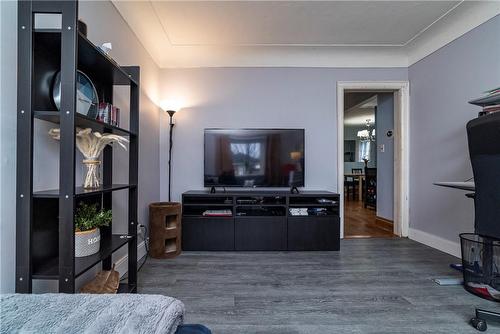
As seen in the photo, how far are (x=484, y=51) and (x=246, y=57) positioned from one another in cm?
242

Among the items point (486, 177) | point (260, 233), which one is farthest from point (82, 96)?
point (486, 177)

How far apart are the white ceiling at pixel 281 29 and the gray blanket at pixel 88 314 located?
220cm

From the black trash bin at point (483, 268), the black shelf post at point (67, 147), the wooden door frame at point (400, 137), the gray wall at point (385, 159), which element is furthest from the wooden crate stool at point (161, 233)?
the gray wall at point (385, 159)

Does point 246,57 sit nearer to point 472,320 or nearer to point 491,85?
point 491,85

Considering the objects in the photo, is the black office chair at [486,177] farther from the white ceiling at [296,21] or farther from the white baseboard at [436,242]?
the white ceiling at [296,21]

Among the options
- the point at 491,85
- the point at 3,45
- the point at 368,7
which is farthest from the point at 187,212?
the point at 491,85

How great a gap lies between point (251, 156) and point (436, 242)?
2331 millimetres

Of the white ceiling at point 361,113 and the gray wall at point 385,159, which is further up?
the white ceiling at point 361,113

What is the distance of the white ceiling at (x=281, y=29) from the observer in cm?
217

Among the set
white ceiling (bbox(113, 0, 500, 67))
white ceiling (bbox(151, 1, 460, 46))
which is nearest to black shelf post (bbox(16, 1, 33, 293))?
white ceiling (bbox(113, 0, 500, 67))

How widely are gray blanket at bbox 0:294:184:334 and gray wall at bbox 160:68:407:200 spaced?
2.44 metres

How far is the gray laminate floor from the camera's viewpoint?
1.40 metres

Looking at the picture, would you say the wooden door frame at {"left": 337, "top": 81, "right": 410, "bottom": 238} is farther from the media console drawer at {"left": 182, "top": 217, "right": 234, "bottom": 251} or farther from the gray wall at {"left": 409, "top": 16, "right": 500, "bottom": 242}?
the media console drawer at {"left": 182, "top": 217, "right": 234, "bottom": 251}

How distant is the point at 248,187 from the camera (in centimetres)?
290
